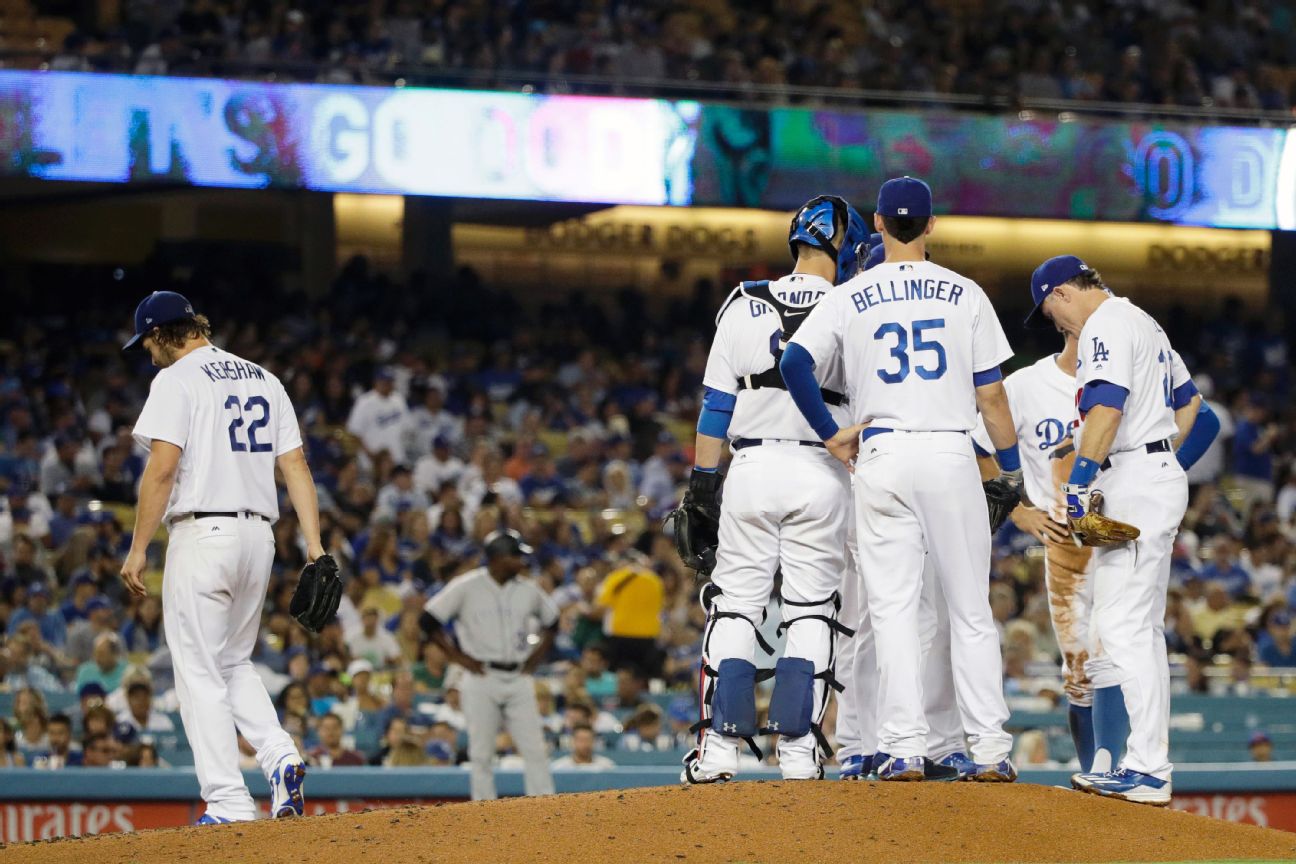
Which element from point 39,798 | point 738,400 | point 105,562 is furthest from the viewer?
point 105,562

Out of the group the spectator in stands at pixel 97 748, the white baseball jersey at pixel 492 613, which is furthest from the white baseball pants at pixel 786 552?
the spectator in stands at pixel 97 748

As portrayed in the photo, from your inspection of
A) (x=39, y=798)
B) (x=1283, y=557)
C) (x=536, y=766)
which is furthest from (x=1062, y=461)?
(x=1283, y=557)

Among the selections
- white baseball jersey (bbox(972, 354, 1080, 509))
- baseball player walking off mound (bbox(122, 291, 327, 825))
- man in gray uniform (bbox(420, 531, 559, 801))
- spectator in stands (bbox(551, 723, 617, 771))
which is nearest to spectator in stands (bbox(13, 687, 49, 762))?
man in gray uniform (bbox(420, 531, 559, 801))

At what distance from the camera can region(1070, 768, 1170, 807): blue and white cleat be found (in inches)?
251

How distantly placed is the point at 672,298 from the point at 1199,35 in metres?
7.65

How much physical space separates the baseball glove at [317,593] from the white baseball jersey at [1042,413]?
9.27ft

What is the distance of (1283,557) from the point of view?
54.7ft

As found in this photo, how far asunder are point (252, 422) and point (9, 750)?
4991mm

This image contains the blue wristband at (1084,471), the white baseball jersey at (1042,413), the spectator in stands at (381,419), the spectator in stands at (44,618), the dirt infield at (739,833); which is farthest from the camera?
the spectator in stands at (381,419)

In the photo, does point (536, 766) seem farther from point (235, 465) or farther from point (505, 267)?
point (505, 267)

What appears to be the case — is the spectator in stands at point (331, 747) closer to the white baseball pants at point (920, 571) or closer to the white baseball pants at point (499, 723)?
the white baseball pants at point (499, 723)

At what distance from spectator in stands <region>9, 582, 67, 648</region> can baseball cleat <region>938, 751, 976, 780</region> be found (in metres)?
8.51

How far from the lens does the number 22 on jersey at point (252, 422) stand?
273 inches

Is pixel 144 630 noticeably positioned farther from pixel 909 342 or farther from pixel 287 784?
pixel 909 342
